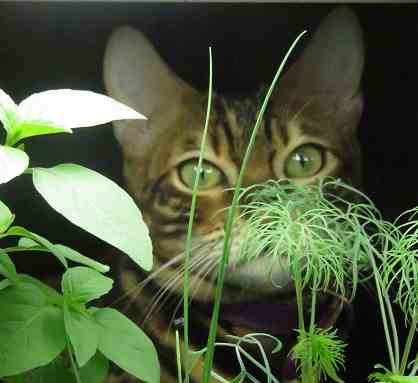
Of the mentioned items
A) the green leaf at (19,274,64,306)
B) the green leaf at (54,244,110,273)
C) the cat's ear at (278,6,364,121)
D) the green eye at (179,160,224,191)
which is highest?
the cat's ear at (278,6,364,121)

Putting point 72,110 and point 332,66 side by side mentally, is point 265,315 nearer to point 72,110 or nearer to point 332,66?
point 332,66

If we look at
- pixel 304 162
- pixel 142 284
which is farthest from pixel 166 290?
pixel 304 162

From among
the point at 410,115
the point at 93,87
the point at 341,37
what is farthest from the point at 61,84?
the point at 410,115

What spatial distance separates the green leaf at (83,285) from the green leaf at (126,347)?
23mm

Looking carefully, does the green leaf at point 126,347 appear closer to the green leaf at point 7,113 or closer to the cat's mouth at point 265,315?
the green leaf at point 7,113

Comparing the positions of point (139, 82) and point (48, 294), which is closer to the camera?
point (48, 294)

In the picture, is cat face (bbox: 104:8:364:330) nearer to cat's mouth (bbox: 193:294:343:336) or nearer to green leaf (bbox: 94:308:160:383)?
cat's mouth (bbox: 193:294:343:336)

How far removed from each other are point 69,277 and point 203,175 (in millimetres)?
366

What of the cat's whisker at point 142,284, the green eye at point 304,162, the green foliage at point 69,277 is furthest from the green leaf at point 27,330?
the green eye at point 304,162

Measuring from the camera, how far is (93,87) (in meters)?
0.96

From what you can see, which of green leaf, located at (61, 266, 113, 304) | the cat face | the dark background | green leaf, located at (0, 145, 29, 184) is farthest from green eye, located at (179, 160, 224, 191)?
green leaf, located at (0, 145, 29, 184)

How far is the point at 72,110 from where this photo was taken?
23.1 inches

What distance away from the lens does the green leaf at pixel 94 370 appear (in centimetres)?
62

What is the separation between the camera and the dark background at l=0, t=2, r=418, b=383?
96 centimetres
